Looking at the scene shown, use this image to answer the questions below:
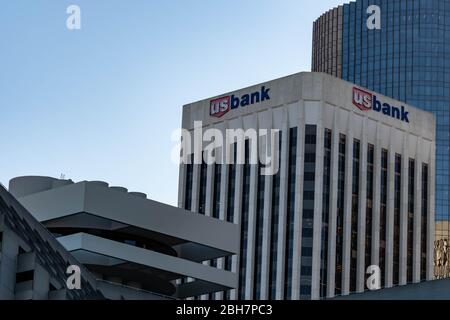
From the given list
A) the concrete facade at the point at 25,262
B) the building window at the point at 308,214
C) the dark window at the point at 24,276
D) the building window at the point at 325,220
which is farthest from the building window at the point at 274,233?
the dark window at the point at 24,276

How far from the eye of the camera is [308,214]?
195750 millimetres

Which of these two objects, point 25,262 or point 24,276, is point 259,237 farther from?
point 25,262

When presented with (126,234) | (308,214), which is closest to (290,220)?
(308,214)

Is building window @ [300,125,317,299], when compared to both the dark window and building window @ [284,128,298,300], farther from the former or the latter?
the dark window

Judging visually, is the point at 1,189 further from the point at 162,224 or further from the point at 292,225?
the point at 292,225

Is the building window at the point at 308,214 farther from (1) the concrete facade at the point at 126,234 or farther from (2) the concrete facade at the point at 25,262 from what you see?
(2) the concrete facade at the point at 25,262

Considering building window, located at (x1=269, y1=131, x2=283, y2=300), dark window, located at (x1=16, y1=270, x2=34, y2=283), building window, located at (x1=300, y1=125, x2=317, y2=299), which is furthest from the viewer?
building window, located at (x1=269, y1=131, x2=283, y2=300)

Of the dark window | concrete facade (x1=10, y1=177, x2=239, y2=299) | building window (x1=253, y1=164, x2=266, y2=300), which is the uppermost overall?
building window (x1=253, y1=164, x2=266, y2=300)

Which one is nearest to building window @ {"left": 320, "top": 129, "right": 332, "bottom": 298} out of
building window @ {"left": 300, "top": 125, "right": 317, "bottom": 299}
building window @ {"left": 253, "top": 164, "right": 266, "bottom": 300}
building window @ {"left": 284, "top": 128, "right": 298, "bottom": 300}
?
building window @ {"left": 300, "top": 125, "right": 317, "bottom": 299}

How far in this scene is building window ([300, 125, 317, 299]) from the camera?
7530 inches
